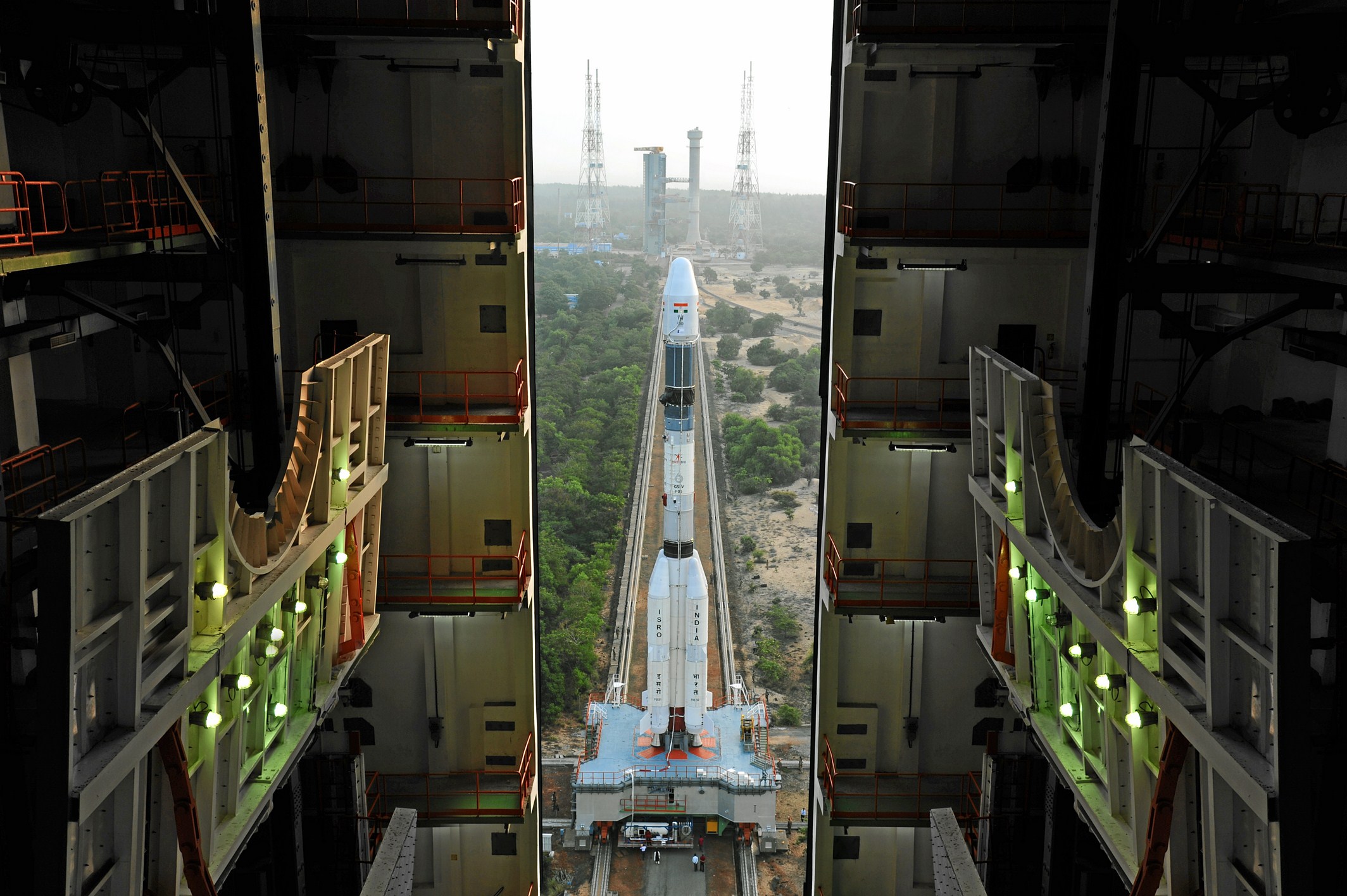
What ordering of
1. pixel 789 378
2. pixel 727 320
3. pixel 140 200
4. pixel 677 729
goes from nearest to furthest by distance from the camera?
pixel 140 200 → pixel 677 729 → pixel 789 378 → pixel 727 320

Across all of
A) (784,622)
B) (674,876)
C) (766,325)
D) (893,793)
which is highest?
(766,325)

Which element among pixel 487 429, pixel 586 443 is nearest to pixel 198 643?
pixel 487 429

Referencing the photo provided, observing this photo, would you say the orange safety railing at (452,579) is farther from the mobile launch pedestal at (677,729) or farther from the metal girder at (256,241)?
the mobile launch pedestal at (677,729)

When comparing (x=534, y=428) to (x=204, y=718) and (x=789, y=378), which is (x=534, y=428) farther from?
(x=789, y=378)

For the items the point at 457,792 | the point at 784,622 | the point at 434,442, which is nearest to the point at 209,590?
the point at 434,442

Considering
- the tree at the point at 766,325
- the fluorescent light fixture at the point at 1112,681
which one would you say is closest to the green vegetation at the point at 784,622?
the fluorescent light fixture at the point at 1112,681
